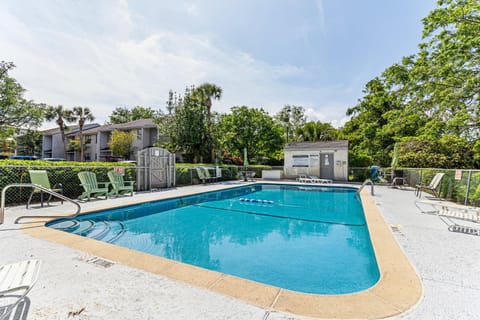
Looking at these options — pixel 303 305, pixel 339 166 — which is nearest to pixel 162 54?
pixel 303 305

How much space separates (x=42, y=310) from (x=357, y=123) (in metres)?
30.8

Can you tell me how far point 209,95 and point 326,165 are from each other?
12.5 m

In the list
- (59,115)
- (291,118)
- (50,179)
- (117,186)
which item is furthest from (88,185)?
(291,118)

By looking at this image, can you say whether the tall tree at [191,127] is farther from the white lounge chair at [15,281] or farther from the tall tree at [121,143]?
the white lounge chair at [15,281]

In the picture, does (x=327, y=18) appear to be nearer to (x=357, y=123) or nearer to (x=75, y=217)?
(x=75, y=217)

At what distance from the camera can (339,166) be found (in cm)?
1841

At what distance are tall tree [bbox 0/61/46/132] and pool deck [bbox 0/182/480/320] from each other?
985 inches

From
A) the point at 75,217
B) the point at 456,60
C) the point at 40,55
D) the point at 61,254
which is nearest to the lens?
the point at 61,254

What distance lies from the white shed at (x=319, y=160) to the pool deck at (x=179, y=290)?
1502 centimetres

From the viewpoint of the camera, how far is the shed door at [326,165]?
741 inches

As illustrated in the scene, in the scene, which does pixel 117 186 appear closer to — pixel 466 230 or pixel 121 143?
pixel 466 230

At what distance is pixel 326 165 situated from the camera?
19000 mm

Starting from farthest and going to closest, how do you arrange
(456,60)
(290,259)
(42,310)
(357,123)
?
(357,123), (456,60), (290,259), (42,310)

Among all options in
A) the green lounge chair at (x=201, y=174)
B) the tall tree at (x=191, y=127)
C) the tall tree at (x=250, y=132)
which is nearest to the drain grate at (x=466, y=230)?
the green lounge chair at (x=201, y=174)
